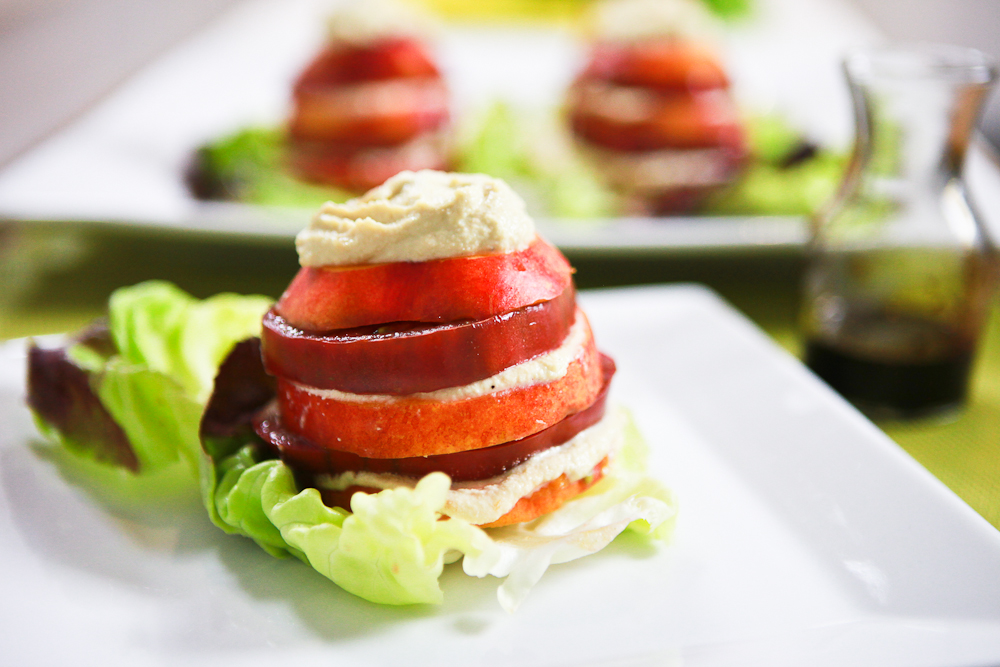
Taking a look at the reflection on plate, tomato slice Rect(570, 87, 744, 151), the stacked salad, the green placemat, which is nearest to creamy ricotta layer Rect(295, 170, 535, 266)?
the stacked salad

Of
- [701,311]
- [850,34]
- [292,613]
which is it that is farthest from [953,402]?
[850,34]

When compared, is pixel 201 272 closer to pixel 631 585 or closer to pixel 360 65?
pixel 360 65

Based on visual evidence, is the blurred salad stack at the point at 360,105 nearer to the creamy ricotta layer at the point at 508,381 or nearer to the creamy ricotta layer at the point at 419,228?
the creamy ricotta layer at the point at 419,228

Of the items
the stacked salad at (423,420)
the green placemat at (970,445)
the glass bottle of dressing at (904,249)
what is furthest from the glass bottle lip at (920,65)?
the stacked salad at (423,420)

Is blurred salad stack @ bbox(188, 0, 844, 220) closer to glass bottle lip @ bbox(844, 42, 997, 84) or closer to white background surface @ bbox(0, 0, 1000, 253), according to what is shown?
white background surface @ bbox(0, 0, 1000, 253)

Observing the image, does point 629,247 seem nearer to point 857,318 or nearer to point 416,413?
point 857,318

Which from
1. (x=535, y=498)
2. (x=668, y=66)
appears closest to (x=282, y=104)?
(x=668, y=66)
